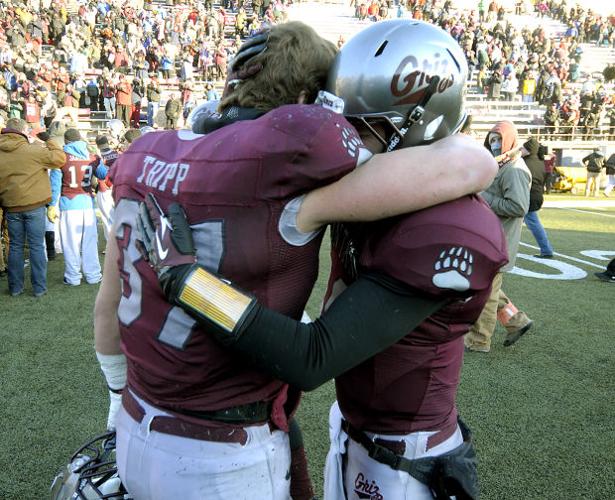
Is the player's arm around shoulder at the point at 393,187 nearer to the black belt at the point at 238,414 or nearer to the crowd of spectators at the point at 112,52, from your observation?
the black belt at the point at 238,414

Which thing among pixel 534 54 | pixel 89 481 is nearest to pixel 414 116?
pixel 89 481

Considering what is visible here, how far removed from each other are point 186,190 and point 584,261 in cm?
920

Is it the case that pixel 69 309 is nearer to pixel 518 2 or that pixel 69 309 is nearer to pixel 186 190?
pixel 186 190

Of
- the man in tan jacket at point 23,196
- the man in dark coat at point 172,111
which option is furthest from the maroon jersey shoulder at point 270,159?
the man in dark coat at point 172,111

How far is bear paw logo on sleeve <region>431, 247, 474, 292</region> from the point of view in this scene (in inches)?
52.2

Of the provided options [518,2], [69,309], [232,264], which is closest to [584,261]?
[69,309]

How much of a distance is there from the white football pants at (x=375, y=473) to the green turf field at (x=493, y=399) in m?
1.53

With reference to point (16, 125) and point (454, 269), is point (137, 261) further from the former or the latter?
point (16, 125)

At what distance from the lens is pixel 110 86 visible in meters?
18.6

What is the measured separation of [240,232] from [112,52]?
A: 72.4 ft

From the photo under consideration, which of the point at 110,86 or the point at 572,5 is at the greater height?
the point at 572,5

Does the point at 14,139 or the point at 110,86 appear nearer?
the point at 14,139

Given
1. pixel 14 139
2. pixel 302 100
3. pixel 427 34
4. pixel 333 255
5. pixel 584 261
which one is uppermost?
pixel 427 34

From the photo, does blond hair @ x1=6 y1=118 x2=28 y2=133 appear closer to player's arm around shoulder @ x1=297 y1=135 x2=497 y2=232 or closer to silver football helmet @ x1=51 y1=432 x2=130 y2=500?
silver football helmet @ x1=51 y1=432 x2=130 y2=500
